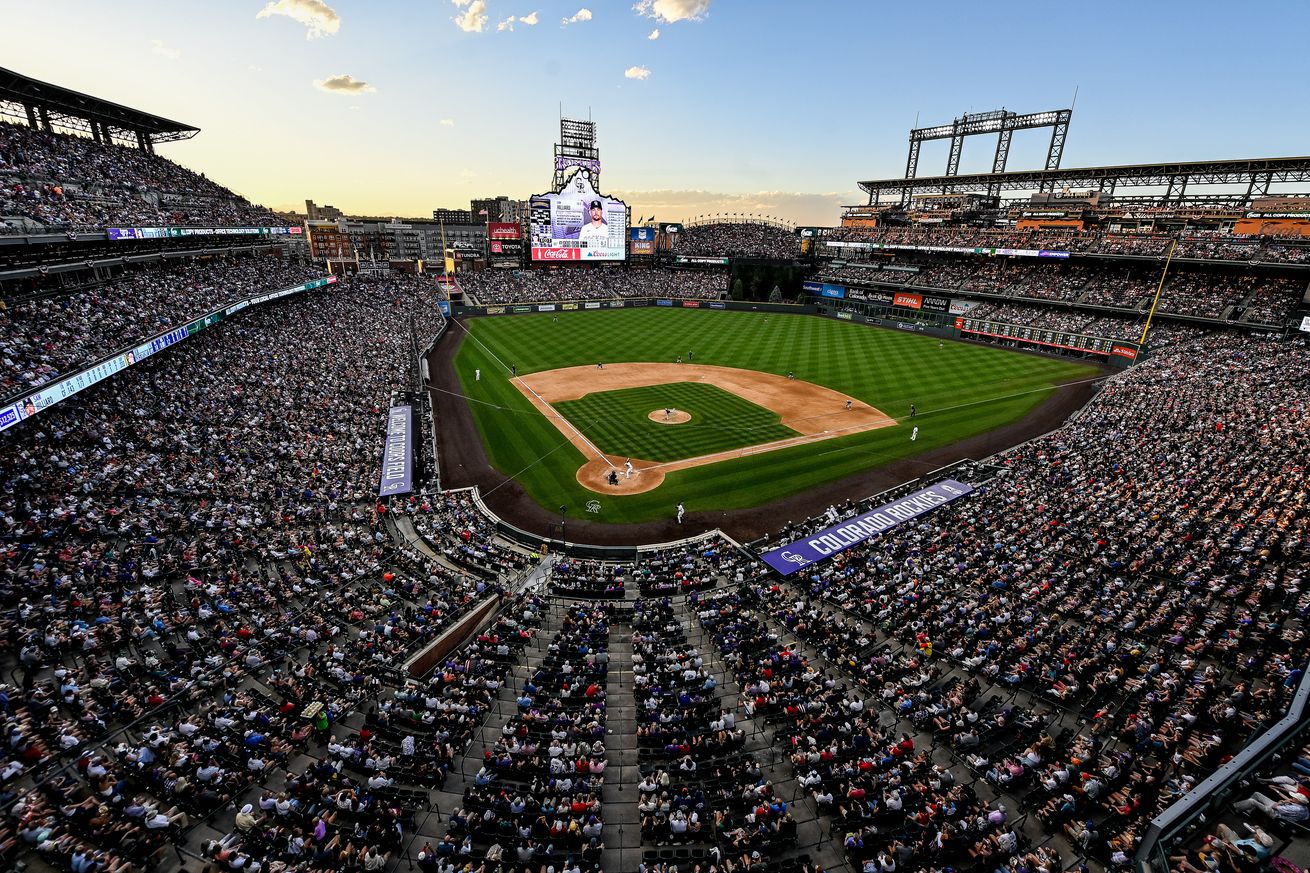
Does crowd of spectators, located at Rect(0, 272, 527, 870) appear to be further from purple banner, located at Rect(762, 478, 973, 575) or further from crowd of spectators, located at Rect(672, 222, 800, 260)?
crowd of spectators, located at Rect(672, 222, 800, 260)

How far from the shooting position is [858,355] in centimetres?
5809

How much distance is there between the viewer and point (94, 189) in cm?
4009

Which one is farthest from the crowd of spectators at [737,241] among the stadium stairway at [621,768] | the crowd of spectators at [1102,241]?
the stadium stairway at [621,768]

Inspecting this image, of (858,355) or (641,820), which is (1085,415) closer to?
(858,355)

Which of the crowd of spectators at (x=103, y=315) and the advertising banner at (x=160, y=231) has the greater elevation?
the advertising banner at (x=160, y=231)

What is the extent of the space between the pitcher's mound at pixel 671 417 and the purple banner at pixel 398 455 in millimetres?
15817

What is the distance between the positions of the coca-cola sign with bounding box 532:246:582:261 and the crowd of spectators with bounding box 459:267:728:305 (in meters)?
4.74

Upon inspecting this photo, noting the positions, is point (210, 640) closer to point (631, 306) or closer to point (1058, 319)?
point (1058, 319)

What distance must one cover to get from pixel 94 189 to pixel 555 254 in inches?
2069

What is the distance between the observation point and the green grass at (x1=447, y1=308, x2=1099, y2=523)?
29.8 metres

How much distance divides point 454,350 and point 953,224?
254 feet

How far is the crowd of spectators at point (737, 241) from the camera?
102 meters

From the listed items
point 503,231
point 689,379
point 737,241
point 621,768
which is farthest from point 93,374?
point 737,241

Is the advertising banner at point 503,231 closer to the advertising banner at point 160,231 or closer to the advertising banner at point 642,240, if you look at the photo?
the advertising banner at point 642,240
